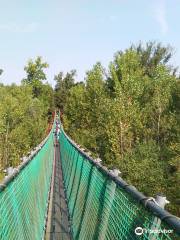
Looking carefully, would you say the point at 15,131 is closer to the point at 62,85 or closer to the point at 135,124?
the point at 135,124

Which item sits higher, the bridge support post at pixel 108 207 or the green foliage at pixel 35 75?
the green foliage at pixel 35 75

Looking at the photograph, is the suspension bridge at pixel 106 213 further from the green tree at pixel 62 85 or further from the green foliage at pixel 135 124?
the green tree at pixel 62 85

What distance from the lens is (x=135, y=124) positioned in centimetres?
5409

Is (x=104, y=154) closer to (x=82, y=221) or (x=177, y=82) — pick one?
(x=177, y=82)

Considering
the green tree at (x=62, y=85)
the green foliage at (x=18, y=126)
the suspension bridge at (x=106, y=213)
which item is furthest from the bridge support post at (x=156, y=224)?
the green tree at (x=62, y=85)

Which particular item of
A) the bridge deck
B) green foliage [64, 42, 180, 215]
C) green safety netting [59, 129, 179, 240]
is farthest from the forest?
green safety netting [59, 129, 179, 240]

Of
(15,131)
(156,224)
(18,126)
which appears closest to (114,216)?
(156,224)

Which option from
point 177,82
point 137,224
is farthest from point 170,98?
point 137,224

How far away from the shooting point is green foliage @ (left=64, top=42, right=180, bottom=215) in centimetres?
4662

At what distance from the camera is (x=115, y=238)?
438cm

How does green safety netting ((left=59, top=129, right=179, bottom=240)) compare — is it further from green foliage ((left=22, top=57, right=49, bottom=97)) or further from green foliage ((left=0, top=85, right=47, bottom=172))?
green foliage ((left=22, top=57, right=49, bottom=97))

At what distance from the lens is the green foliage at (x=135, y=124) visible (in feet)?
153

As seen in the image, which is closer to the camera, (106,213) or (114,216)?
(114,216)

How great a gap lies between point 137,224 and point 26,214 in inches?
125
